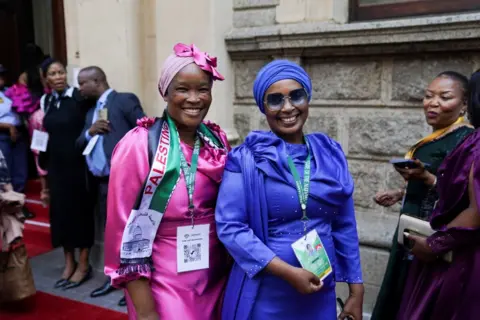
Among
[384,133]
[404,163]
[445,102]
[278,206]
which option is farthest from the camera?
[384,133]

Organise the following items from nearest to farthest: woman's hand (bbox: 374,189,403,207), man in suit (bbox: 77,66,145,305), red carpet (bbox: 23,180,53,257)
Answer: woman's hand (bbox: 374,189,403,207)
man in suit (bbox: 77,66,145,305)
red carpet (bbox: 23,180,53,257)

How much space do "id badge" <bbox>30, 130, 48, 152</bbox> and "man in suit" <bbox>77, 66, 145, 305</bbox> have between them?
56 cm

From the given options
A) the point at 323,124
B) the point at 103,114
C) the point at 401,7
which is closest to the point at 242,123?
the point at 323,124

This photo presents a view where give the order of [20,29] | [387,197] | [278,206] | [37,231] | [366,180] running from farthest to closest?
[20,29], [37,231], [366,180], [387,197], [278,206]

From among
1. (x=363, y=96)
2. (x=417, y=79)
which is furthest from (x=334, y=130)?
(x=417, y=79)

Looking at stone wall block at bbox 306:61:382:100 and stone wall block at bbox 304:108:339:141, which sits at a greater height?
stone wall block at bbox 306:61:382:100

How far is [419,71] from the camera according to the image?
353cm

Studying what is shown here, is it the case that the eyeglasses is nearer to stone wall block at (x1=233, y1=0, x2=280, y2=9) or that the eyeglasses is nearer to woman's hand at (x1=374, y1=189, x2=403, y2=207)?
woman's hand at (x1=374, y1=189, x2=403, y2=207)

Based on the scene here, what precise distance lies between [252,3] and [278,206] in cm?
296

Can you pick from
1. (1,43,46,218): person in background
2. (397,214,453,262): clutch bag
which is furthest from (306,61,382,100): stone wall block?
(1,43,46,218): person in background

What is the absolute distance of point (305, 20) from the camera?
13.1ft

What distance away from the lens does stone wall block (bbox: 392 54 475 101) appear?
3.36 metres

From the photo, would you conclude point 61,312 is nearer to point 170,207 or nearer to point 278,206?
point 170,207

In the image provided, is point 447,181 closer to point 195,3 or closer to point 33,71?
point 195,3
